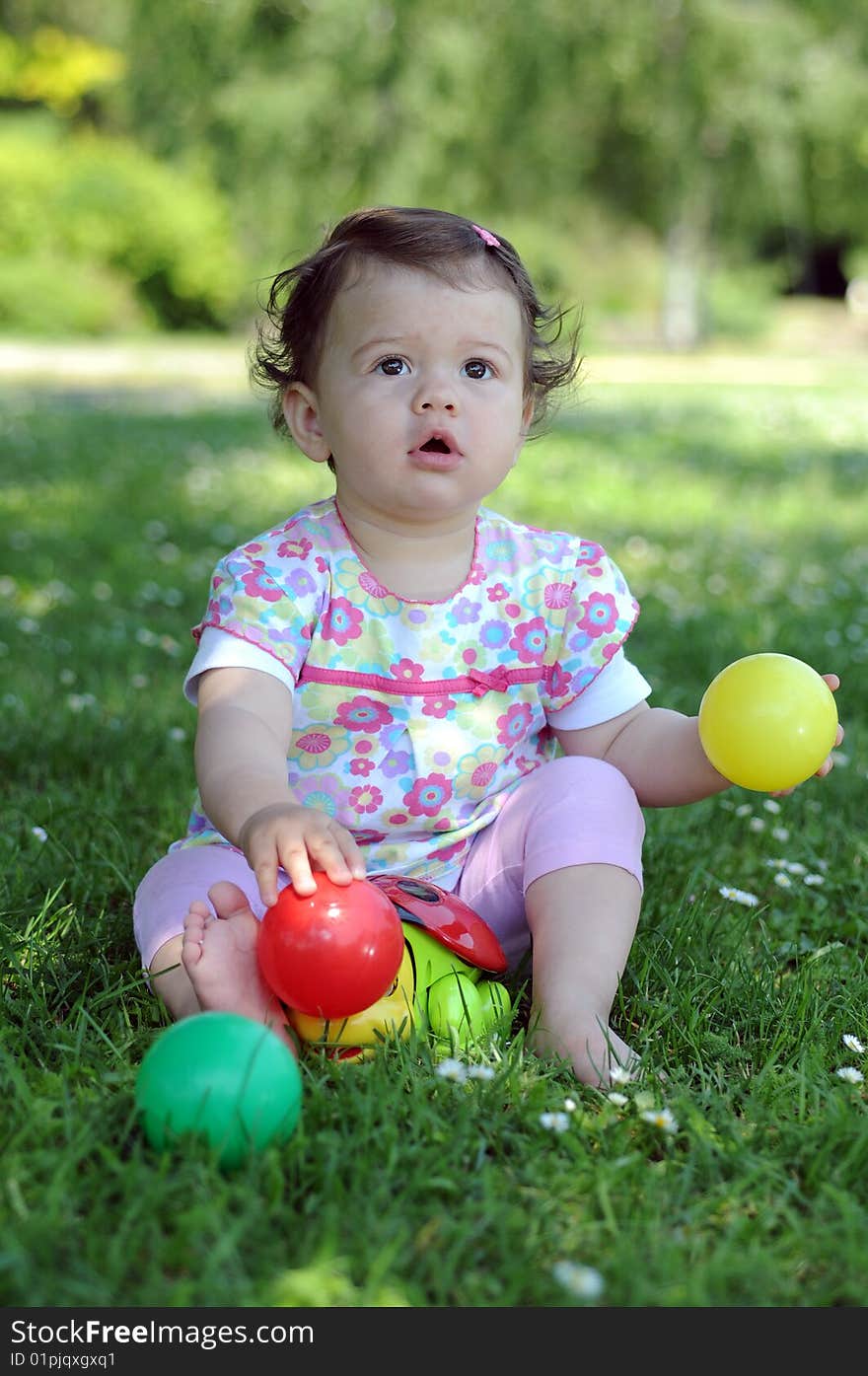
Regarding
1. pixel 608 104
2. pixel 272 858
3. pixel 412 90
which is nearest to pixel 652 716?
pixel 272 858

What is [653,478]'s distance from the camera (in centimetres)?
744

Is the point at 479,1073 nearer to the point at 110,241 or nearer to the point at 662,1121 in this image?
the point at 662,1121

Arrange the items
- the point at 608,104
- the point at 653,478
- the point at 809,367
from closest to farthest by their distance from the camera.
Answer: the point at 653,478 → the point at 809,367 → the point at 608,104

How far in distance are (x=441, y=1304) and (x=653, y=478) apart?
20.7ft

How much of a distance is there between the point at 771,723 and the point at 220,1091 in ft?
3.05

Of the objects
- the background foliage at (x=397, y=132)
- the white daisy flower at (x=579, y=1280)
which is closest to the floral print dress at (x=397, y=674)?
the white daisy flower at (x=579, y=1280)

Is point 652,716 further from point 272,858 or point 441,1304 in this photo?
point 441,1304

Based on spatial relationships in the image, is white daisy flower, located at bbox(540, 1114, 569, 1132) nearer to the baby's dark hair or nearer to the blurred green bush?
the baby's dark hair

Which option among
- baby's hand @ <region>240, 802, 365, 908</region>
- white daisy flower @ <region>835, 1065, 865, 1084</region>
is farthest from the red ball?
white daisy flower @ <region>835, 1065, 865, 1084</region>

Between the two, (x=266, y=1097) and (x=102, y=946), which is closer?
(x=266, y=1097)

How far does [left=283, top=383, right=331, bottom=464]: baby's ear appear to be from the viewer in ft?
7.75

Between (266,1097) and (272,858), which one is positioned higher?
(272,858)

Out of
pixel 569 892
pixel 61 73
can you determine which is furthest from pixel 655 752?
pixel 61 73

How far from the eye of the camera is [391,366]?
2217 millimetres
